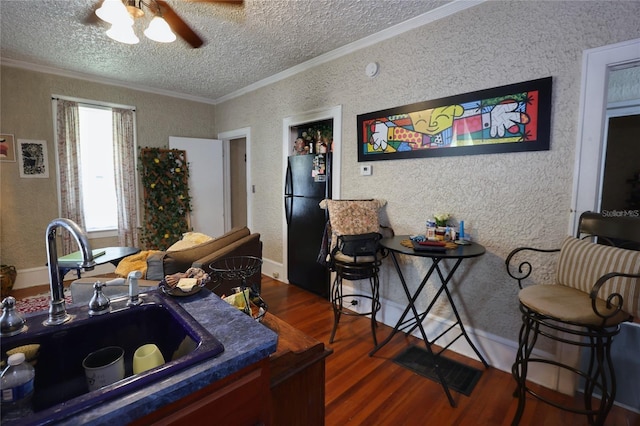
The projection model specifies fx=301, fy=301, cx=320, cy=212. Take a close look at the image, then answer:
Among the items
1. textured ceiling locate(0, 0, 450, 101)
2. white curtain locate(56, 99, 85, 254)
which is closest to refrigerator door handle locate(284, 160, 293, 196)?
textured ceiling locate(0, 0, 450, 101)

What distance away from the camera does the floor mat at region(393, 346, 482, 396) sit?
196 cm

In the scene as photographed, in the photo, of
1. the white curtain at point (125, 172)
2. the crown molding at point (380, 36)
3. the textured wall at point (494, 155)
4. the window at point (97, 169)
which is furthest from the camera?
the white curtain at point (125, 172)

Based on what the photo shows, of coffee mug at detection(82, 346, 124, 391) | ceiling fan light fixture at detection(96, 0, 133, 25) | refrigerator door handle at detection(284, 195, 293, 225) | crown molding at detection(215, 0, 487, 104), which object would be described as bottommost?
coffee mug at detection(82, 346, 124, 391)

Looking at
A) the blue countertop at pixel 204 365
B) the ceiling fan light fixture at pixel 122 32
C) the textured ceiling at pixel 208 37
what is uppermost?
the textured ceiling at pixel 208 37

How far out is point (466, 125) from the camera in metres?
2.21

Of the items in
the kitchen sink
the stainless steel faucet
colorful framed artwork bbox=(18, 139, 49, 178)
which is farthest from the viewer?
colorful framed artwork bbox=(18, 139, 49, 178)

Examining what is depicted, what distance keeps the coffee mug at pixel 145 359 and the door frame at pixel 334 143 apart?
8.09ft

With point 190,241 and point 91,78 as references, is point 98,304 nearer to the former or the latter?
point 190,241

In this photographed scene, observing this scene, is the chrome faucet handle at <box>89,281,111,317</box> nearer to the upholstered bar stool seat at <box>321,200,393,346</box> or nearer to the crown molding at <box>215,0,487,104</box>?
the upholstered bar stool seat at <box>321,200,393,346</box>

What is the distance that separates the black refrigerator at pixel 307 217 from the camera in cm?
329

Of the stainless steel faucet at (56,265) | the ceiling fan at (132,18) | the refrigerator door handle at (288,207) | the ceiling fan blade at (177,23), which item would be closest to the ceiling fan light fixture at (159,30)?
the ceiling fan at (132,18)

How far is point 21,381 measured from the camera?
0.60 meters

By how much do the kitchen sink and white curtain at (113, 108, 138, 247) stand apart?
12.4ft

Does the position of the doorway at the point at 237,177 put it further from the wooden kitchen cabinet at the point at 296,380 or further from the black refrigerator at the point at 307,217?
the wooden kitchen cabinet at the point at 296,380
